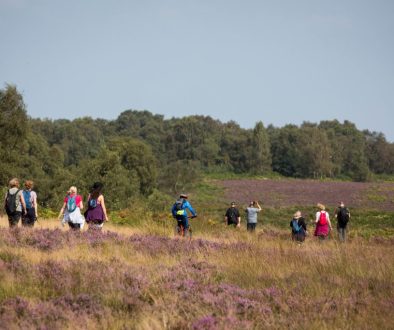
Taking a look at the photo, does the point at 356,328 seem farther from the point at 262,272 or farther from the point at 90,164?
the point at 90,164

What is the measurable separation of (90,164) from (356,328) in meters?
33.9

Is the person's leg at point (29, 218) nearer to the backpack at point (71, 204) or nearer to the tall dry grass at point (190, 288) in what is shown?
the backpack at point (71, 204)

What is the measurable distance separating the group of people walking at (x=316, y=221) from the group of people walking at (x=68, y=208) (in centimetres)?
649

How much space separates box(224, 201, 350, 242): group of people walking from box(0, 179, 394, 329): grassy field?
570 centimetres

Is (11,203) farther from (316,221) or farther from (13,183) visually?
(316,221)

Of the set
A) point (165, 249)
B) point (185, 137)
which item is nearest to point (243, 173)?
point (185, 137)

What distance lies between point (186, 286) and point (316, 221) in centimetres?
1133

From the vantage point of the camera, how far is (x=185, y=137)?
129250mm

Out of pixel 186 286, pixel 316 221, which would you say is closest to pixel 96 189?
pixel 186 286

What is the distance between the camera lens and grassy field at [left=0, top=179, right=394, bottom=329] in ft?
18.8

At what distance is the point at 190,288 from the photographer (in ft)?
22.9

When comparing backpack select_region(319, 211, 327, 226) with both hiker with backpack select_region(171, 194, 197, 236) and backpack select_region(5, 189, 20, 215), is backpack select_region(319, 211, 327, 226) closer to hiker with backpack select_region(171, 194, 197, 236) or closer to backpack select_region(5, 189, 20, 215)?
hiker with backpack select_region(171, 194, 197, 236)

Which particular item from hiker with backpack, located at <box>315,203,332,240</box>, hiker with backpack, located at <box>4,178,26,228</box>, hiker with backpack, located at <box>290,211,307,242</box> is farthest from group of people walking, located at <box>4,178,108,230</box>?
hiker with backpack, located at <box>315,203,332,240</box>

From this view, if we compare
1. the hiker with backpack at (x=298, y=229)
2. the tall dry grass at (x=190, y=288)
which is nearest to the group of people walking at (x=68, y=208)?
the tall dry grass at (x=190, y=288)
